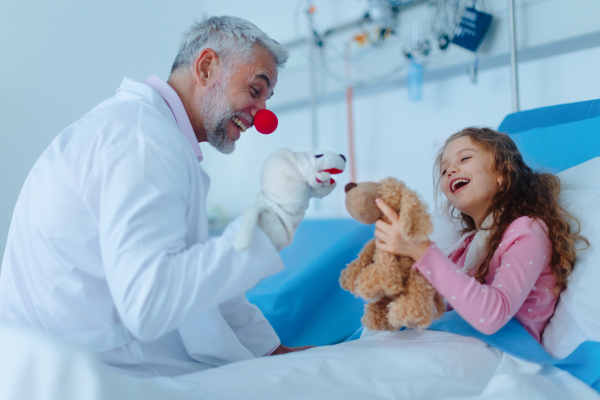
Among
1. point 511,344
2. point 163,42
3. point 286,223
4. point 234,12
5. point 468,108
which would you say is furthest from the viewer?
point 234,12

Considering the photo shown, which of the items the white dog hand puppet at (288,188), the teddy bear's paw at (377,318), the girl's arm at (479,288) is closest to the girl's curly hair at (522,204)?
the girl's arm at (479,288)

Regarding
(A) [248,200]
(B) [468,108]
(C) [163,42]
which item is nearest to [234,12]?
(C) [163,42]

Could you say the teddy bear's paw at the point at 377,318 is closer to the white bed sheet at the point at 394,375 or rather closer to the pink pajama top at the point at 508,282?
the white bed sheet at the point at 394,375

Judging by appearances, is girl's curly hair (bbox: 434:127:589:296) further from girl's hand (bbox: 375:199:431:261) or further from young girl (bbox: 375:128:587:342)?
girl's hand (bbox: 375:199:431:261)

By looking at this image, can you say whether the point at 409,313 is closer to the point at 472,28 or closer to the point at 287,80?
the point at 472,28

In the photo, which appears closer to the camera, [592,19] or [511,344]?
[511,344]

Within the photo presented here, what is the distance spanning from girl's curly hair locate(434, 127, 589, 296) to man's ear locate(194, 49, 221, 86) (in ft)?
2.11

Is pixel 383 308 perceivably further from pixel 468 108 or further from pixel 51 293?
pixel 468 108

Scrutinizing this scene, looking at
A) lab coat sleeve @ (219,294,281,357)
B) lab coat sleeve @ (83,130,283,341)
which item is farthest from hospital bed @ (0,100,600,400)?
lab coat sleeve @ (219,294,281,357)

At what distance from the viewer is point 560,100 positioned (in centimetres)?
182

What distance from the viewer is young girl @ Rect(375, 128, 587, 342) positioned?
2.82ft

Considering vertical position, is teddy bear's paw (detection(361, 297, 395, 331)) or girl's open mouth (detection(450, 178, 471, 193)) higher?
girl's open mouth (detection(450, 178, 471, 193))

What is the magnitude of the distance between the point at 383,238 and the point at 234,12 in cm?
273

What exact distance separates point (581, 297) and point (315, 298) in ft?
2.87
